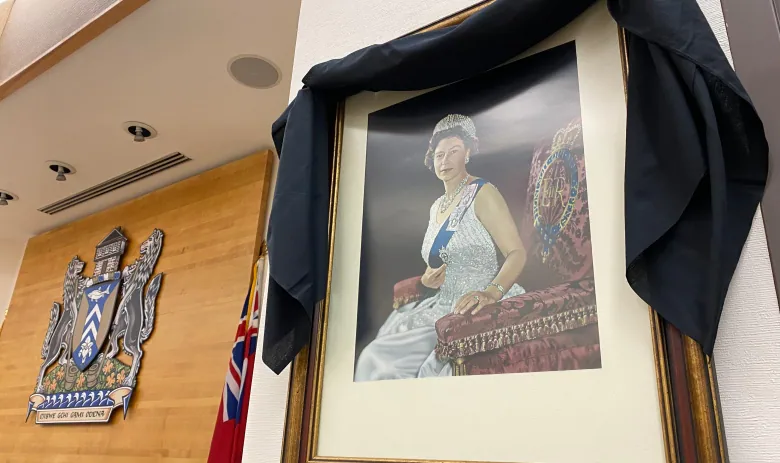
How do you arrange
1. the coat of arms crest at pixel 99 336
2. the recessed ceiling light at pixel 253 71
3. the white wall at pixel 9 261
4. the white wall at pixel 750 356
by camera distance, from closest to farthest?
1. the white wall at pixel 750 356
2. the recessed ceiling light at pixel 253 71
3. the coat of arms crest at pixel 99 336
4. the white wall at pixel 9 261

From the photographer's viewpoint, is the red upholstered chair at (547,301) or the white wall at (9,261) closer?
the red upholstered chair at (547,301)

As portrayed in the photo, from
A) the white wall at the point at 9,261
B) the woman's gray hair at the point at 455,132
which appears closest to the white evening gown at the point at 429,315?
the woman's gray hair at the point at 455,132

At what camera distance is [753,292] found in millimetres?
572

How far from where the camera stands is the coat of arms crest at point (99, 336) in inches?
92.4

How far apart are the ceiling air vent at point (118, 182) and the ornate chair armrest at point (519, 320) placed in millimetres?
1994

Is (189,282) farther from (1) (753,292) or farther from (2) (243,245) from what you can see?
(1) (753,292)

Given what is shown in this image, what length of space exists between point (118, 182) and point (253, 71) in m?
1.17

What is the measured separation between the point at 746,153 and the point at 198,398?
195 cm

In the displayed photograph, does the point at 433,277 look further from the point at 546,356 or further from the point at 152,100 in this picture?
the point at 152,100

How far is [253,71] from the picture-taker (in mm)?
1896

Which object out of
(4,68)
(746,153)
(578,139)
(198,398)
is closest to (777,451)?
(746,153)

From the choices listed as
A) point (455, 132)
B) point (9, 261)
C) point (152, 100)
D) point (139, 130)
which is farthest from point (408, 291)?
point (9, 261)

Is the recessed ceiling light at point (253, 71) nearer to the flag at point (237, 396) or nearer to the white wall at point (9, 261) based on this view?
the flag at point (237, 396)

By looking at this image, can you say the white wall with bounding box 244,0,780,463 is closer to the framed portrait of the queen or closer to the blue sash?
the framed portrait of the queen
